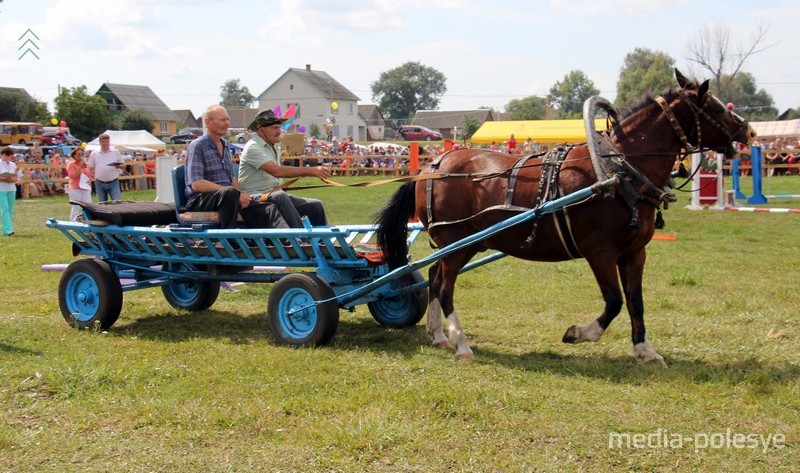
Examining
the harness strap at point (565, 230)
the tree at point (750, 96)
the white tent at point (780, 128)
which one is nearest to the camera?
the harness strap at point (565, 230)

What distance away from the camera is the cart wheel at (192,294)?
8555 millimetres

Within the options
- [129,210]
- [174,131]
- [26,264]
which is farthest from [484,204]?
[174,131]

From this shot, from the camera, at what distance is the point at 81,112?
6328 centimetres

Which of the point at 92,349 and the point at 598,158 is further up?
the point at 598,158

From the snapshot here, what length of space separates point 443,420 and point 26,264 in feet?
29.2

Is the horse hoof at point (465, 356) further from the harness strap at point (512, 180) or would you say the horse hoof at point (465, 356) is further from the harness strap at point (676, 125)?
the harness strap at point (676, 125)

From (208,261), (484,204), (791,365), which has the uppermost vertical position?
(484,204)

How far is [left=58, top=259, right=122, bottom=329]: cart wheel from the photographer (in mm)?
7543

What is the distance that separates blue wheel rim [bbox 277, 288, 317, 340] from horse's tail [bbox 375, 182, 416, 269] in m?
0.79

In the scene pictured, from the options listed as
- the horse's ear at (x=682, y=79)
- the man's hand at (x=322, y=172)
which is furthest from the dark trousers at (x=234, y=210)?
the horse's ear at (x=682, y=79)

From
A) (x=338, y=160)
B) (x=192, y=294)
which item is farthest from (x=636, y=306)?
(x=338, y=160)

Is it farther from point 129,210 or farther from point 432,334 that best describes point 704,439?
point 129,210

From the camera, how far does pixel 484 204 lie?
263 inches

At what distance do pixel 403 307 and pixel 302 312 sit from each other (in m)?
1.12
